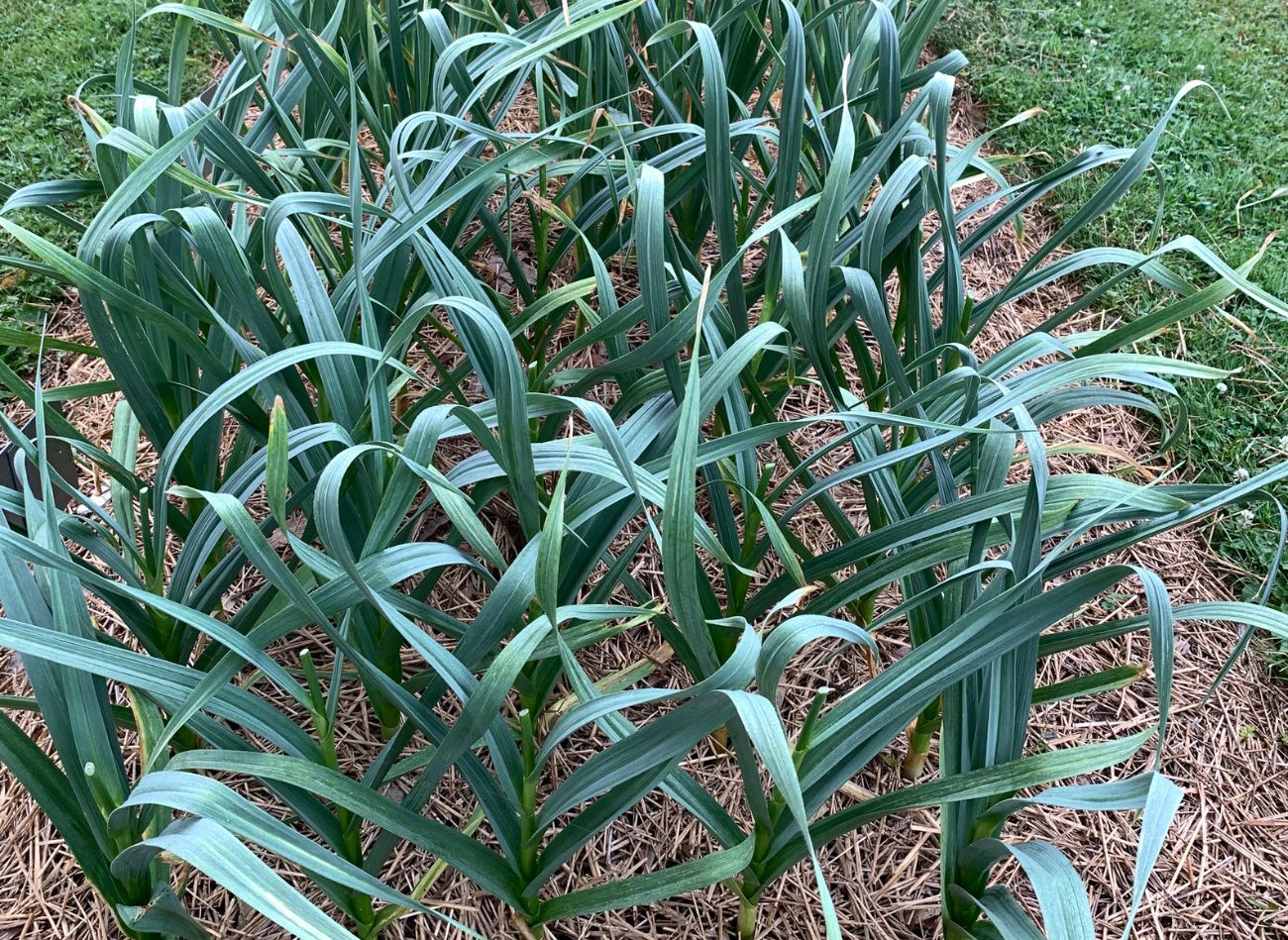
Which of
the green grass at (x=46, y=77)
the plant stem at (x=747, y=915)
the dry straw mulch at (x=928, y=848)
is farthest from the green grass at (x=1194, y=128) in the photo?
the green grass at (x=46, y=77)

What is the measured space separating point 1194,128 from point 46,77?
2779 millimetres

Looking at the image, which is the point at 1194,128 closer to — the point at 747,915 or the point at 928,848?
the point at 928,848

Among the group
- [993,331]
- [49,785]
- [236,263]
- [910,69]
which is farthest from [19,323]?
[993,331]

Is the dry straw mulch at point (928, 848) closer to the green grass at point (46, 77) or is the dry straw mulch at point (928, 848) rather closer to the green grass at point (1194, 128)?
the green grass at point (1194, 128)

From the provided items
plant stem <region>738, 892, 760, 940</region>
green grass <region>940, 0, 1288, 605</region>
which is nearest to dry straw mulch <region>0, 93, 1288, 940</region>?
plant stem <region>738, 892, 760, 940</region>

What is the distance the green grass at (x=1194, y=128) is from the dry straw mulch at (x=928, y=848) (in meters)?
0.29

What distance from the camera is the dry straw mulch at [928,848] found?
0.91 metres

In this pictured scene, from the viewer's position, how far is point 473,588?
3.88ft

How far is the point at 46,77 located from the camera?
6.93 feet

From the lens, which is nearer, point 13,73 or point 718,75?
point 718,75

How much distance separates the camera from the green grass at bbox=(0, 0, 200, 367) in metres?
1.67

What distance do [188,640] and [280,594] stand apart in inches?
3.5

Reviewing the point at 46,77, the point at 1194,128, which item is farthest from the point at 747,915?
the point at 46,77

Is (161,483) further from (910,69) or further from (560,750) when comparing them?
(910,69)
